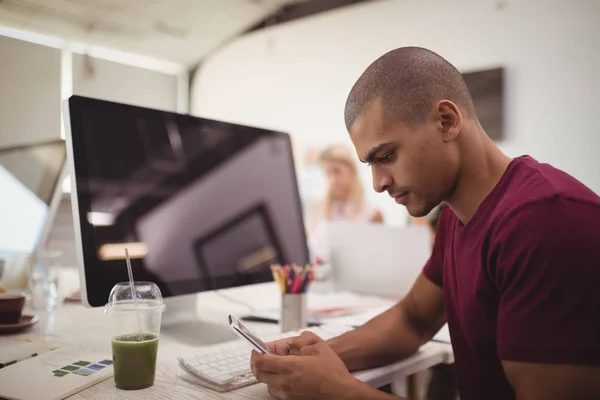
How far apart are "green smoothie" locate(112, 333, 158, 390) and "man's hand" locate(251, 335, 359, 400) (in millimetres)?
163

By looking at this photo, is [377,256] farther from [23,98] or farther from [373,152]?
[23,98]

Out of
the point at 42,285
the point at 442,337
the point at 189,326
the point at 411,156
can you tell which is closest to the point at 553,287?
the point at 411,156

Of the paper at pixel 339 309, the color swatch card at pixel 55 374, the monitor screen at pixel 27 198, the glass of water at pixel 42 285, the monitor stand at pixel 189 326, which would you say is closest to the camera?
A: the color swatch card at pixel 55 374

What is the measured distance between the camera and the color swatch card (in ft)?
2.43

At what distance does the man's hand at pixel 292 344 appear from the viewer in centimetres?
89

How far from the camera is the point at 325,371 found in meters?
0.77

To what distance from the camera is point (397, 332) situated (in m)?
1.01

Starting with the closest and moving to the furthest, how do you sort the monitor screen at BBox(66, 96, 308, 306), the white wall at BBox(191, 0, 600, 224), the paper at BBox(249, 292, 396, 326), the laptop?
the monitor screen at BBox(66, 96, 308, 306)
the paper at BBox(249, 292, 396, 326)
the laptop
the white wall at BBox(191, 0, 600, 224)

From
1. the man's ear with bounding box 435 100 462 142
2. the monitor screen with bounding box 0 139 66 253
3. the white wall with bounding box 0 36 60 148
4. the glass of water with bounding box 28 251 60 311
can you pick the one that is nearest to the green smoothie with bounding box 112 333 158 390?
the man's ear with bounding box 435 100 462 142

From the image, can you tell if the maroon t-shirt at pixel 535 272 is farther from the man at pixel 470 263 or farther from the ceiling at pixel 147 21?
the ceiling at pixel 147 21

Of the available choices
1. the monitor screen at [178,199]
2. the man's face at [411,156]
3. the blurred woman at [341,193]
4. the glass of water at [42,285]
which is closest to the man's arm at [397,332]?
the man's face at [411,156]

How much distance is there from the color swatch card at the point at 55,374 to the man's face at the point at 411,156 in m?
0.57

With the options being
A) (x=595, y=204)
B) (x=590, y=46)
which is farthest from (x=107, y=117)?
(x=590, y=46)

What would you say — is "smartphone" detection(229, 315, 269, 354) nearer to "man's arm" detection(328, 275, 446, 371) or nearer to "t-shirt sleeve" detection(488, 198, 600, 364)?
"man's arm" detection(328, 275, 446, 371)
